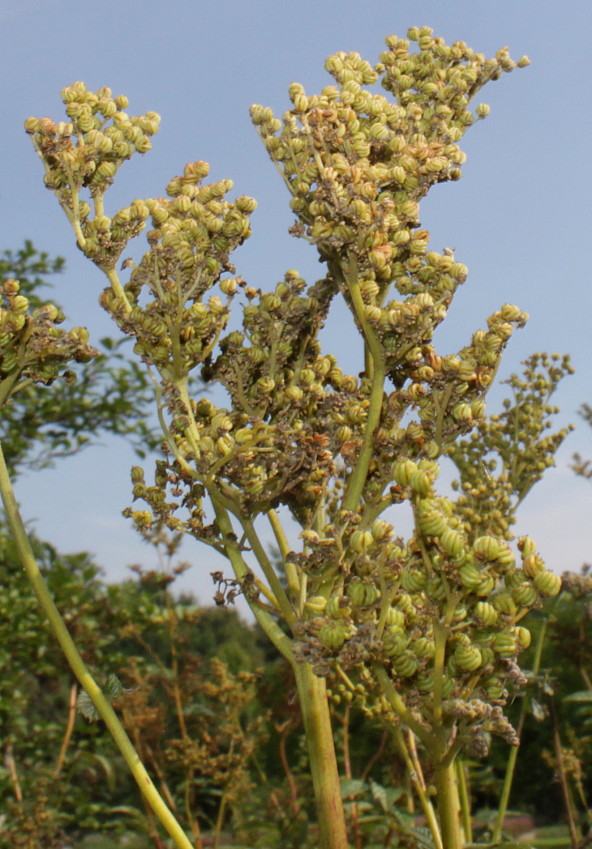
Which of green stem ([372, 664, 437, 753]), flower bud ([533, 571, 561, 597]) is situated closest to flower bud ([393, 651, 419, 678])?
green stem ([372, 664, 437, 753])

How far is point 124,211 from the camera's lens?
2.07 metres

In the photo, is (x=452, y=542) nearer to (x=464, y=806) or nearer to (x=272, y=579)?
(x=272, y=579)

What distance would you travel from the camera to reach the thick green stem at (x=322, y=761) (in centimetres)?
183

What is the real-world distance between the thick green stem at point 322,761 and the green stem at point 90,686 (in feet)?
0.94

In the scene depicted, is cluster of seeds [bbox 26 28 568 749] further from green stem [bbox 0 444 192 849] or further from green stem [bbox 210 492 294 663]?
green stem [bbox 0 444 192 849]

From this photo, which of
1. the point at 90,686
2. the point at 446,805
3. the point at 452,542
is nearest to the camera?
the point at 452,542

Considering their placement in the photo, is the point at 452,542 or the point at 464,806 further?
the point at 464,806

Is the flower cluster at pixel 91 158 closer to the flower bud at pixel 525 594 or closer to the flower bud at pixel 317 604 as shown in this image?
the flower bud at pixel 317 604

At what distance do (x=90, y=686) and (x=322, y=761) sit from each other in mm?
511

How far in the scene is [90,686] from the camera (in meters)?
1.84

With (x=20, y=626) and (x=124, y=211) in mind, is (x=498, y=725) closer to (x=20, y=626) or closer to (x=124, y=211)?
(x=124, y=211)

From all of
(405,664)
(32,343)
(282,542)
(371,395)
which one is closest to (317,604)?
(405,664)

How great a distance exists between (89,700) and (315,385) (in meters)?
0.86

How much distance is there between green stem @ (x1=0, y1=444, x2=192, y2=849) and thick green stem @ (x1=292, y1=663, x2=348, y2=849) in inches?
11.2
